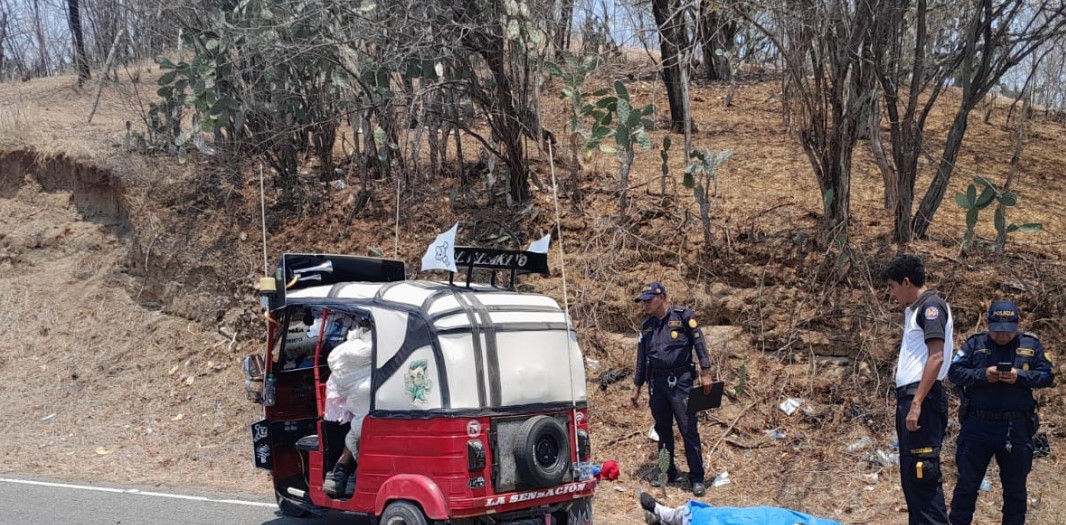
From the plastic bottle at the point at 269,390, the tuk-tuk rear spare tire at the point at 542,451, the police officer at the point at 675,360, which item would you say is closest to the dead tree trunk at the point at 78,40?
the plastic bottle at the point at 269,390

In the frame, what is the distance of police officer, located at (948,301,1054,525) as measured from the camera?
628cm

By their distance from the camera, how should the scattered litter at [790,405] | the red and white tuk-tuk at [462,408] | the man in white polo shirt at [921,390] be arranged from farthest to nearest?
1. the scattered litter at [790,405]
2. the red and white tuk-tuk at [462,408]
3. the man in white polo shirt at [921,390]

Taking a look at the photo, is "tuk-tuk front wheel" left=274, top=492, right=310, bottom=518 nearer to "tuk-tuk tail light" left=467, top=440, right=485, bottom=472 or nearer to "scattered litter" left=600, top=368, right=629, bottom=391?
"tuk-tuk tail light" left=467, top=440, right=485, bottom=472

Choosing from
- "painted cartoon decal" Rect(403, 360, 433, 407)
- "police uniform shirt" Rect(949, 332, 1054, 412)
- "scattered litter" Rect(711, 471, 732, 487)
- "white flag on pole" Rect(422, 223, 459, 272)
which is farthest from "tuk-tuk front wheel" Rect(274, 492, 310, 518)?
"police uniform shirt" Rect(949, 332, 1054, 412)

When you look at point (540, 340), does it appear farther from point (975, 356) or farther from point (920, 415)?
point (975, 356)

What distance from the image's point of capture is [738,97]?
17.4m

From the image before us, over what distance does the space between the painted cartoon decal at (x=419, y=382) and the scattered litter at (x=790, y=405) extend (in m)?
4.79

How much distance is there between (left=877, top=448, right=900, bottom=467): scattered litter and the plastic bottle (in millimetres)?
5518

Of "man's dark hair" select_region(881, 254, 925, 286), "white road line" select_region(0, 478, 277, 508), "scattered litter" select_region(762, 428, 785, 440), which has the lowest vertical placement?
"white road line" select_region(0, 478, 277, 508)

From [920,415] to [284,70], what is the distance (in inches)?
438

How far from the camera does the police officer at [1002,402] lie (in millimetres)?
6281

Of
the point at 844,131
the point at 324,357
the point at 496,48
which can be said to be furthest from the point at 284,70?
the point at 844,131

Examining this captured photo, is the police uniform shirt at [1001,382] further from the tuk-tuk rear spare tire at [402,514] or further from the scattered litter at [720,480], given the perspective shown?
the tuk-tuk rear spare tire at [402,514]

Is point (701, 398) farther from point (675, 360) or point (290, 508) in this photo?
point (290, 508)
